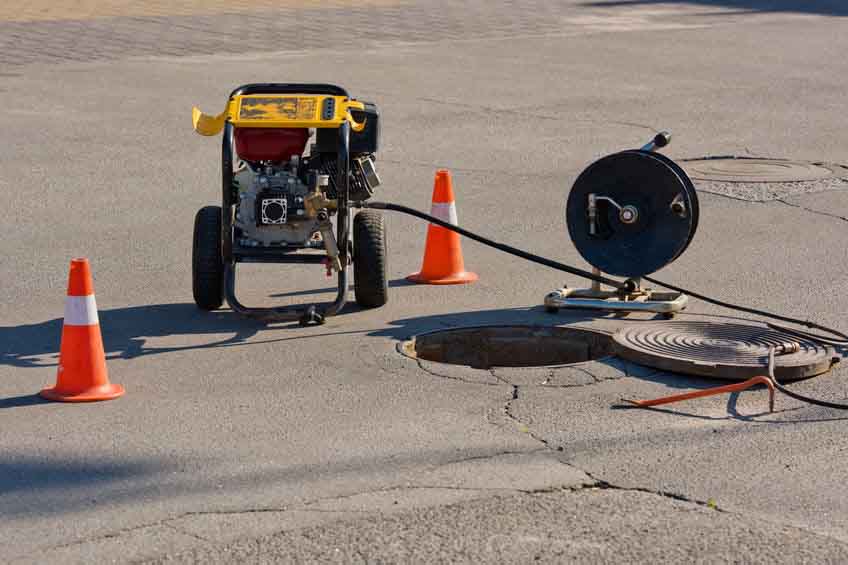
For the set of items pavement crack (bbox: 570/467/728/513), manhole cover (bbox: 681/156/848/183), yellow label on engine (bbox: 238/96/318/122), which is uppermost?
yellow label on engine (bbox: 238/96/318/122)

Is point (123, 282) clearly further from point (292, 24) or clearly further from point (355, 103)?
point (292, 24)

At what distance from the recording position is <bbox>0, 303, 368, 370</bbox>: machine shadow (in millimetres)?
7180

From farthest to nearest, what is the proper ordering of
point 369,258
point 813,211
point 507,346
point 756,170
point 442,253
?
point 756,170 < point 813,211 < point 442,253 < point 369,258 < point 507,346

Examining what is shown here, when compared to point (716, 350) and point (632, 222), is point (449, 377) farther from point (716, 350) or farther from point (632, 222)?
point (632, 222)

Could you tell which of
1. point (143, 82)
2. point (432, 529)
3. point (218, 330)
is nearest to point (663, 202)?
point (218, 330)

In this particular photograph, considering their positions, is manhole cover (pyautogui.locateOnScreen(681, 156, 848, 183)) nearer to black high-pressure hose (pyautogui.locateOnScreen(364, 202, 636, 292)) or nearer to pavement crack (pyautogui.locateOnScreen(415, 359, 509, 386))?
black high-pressure hose (pyautogui.locateOnScreen(364, 202, 636, 292))

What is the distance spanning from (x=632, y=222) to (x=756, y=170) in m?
4.64

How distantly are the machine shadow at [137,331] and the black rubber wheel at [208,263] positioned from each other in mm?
121

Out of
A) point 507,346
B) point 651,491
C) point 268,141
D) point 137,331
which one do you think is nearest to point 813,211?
point 507,346

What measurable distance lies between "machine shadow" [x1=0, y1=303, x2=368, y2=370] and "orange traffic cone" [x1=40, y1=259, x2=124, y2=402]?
2.01 feet

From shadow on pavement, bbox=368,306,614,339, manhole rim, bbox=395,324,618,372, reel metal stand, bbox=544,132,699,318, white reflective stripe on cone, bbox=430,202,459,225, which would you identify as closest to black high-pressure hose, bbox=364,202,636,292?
reel metal stand, bbox=544,132,699,318

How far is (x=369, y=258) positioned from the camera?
26.0ft

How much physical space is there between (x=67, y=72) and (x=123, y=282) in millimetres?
8650

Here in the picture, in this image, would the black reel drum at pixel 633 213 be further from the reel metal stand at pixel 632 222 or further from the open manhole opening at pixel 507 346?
the open manhole opening at pixel 507 346
